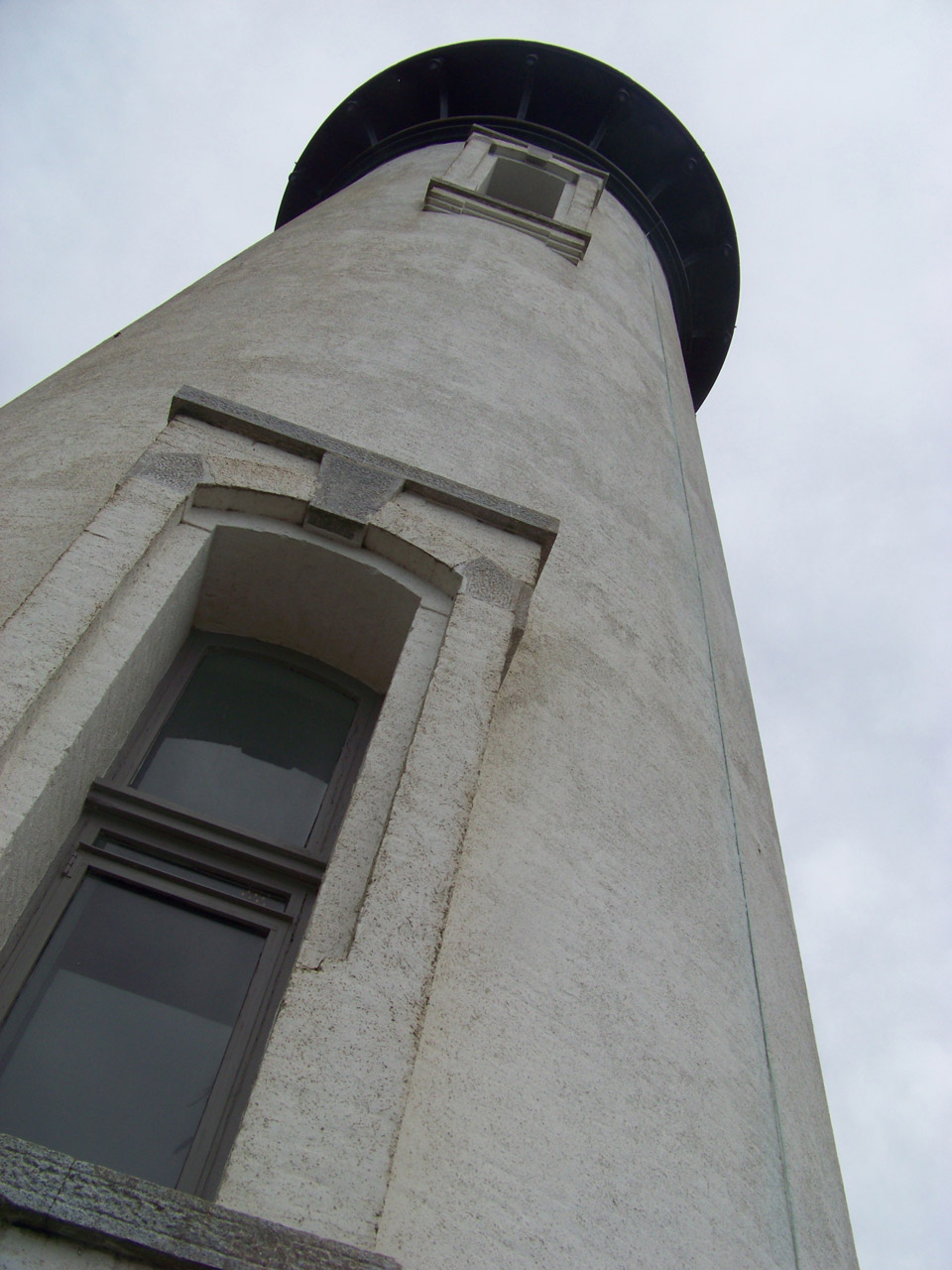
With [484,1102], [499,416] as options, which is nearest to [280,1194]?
[484,1102]

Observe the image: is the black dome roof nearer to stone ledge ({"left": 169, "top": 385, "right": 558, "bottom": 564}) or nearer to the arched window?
stone ledge ({"left": 169, "top": 385, "right": 558, "bottom": 564})

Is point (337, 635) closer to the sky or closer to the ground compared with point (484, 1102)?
closer to the sky

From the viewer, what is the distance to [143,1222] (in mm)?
2094

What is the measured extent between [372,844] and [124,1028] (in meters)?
0.79

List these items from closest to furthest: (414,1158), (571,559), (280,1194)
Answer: (280,1194) < (414,1158) < (571,559)

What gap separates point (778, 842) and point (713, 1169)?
7.50 feet

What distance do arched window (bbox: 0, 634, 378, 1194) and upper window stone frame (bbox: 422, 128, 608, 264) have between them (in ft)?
17.7

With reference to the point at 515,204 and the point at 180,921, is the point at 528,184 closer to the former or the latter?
the point at 515,204

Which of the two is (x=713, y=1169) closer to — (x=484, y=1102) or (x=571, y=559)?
(x=484, y=1102)

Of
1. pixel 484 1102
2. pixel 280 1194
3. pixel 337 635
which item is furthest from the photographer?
pixel 337 635

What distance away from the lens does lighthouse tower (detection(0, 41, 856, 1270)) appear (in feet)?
8.40

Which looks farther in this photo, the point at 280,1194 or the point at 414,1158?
the point at 414,1158

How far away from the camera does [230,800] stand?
12.2 ft

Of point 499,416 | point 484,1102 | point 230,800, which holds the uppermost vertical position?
point 499,416
